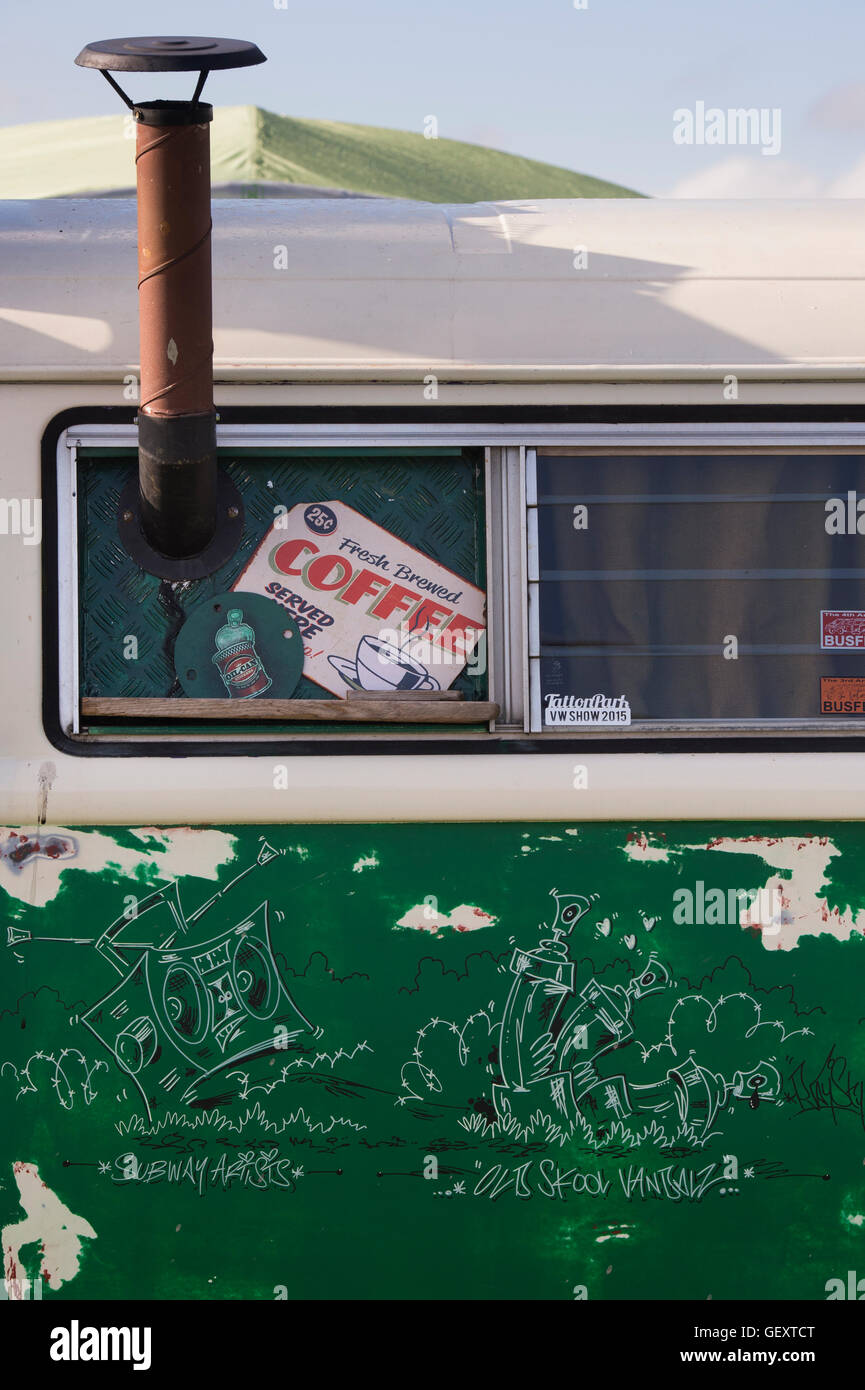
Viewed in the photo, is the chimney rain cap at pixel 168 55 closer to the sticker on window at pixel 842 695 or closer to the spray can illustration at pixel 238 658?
the spray can illustration at pixel 238 658

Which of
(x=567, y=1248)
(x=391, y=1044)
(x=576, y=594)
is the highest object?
(x=576, y=594)

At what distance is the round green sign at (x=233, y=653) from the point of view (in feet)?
8.48

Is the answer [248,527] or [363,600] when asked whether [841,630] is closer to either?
[363,600]

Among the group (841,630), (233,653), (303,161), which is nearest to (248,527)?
(233,653)

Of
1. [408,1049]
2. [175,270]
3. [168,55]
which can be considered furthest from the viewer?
[408,1049]

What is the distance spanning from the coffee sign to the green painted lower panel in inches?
13.4

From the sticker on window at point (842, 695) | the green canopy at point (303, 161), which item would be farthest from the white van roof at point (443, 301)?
the green canopy at point (303, 161)

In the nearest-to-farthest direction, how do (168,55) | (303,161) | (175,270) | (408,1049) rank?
(168,55)
(175,270)
(408,1049)
(303,161)

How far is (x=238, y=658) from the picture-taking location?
2582 millimetres

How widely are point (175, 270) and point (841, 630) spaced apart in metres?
1.54

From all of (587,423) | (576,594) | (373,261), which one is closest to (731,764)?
(576,594)

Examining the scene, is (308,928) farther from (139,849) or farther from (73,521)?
(73,521)
